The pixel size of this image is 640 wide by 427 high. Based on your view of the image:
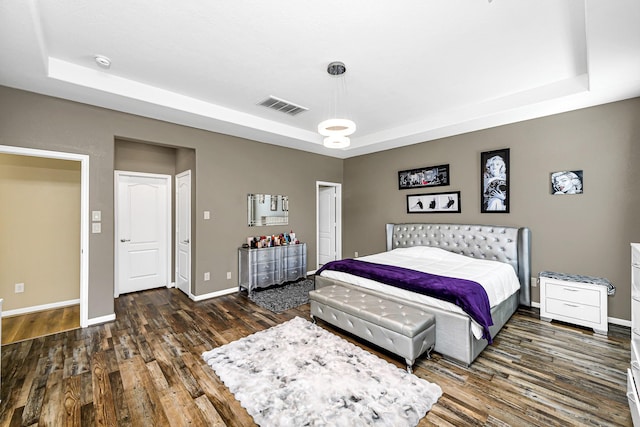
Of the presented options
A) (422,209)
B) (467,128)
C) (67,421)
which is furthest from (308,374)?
(467,128)

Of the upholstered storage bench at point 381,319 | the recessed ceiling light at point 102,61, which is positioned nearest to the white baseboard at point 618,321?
the upholstered storage bench at point 381,319

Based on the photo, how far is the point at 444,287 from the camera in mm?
2711

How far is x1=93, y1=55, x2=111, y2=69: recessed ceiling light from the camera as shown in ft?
9.06

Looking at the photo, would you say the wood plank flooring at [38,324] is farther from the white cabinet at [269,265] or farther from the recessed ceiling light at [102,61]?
the recessed ceiling light at [102,61]

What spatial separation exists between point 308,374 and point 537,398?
1.80 meters

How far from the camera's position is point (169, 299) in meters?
4.43

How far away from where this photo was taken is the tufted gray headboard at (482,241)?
12.8ft

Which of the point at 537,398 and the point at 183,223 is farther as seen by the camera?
the point at 183,223

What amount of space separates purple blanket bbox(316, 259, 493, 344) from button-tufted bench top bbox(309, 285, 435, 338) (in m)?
0.22

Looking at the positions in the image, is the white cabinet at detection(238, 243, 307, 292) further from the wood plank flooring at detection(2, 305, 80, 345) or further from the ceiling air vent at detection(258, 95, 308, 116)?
the ceiling air vent at detection(258, 95, 308, 116)

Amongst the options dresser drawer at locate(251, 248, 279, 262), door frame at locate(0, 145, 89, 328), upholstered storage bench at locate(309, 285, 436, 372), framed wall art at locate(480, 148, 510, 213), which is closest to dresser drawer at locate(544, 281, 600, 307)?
framed wall art at locate(480, 148, 510, 213)

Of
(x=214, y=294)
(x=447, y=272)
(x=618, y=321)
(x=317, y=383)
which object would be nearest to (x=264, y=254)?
(x=214, y=294)

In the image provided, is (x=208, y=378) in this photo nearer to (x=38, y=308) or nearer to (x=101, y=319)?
(x=101, y=319)

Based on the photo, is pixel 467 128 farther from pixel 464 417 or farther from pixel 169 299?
pixel 169 299
